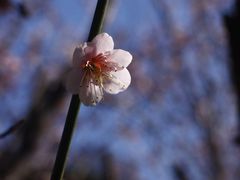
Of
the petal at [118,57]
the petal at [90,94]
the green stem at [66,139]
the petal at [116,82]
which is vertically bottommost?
the green stem at [66,139]

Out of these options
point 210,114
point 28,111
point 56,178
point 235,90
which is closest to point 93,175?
point 210,114

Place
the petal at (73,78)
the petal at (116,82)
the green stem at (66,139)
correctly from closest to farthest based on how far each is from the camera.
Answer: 1. the green stem at (66,139)
2. the petal at (73,78)
3. the petal at (116,82)

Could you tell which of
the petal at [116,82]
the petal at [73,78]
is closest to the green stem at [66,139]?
the petal at [73,78]

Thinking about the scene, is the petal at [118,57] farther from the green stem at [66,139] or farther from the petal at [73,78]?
the green stem at [66,139]

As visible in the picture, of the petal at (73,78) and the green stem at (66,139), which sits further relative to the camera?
the petal at (73,78)

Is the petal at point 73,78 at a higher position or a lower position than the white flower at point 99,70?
lower

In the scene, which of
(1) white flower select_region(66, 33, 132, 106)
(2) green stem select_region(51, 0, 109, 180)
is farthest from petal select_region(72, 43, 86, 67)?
(2) green stem select_region(51, 0, 109, 180)
